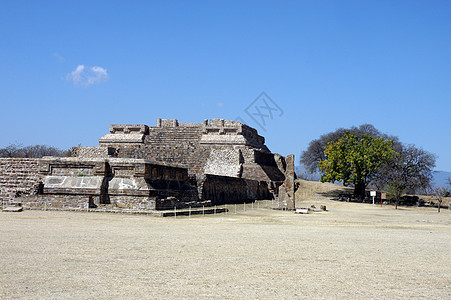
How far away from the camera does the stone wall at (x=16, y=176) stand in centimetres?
1509

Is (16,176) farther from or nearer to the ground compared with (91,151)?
nearer to the ground

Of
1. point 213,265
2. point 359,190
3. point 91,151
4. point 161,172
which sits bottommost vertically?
point 213,265

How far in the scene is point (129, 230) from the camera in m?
9.09

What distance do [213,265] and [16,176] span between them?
12185 millimetres

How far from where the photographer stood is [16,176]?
1548cm

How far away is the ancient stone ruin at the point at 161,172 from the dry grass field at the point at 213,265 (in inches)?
193

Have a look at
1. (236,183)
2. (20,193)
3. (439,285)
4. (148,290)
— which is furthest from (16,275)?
(236,183)

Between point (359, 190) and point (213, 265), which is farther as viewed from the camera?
point (359, 190)

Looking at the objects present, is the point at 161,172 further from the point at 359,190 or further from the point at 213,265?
the point at 359,190

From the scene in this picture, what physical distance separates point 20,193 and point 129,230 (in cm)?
739

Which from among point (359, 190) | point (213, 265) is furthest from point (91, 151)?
point (213, 265)

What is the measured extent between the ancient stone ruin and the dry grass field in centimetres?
491

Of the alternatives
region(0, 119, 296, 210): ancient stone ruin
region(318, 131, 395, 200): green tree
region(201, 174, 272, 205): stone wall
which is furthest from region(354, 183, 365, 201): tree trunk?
region(201, 174, 272, 205): stone wall

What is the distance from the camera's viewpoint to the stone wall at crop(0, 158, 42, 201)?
1509cm
